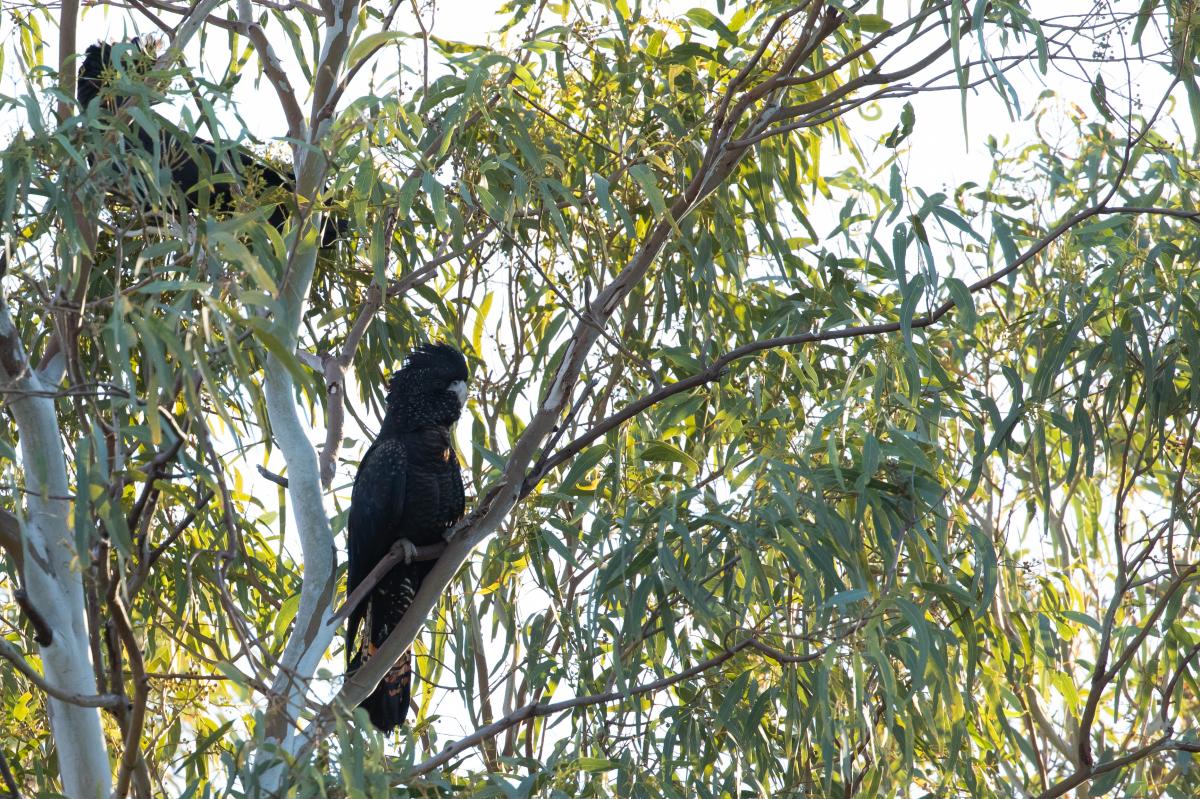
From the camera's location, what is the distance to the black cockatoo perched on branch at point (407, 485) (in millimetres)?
2625

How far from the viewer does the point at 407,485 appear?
265 cm

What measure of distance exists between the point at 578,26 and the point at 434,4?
0.85 ft

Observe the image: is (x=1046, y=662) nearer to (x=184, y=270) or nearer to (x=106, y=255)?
(x=184, y=270)

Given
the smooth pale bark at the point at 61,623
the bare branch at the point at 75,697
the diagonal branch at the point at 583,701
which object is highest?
the smooth pale bark at the point at 61,623

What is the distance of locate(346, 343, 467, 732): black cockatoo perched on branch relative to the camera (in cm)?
262

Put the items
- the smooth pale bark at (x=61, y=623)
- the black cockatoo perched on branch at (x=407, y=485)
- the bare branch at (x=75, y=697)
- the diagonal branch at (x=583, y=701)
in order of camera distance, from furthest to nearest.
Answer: the black cockatoo perched on branch at (x=407, y=485)
the smooth pale bark at (x=61, y=623)
the diagonal branch at (x=583, y=701)
the bare branch at (x=75, y=697)

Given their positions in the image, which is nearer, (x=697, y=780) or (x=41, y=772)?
(x=697, y=780)

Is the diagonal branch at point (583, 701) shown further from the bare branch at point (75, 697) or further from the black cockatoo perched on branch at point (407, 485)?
the black cockatoo perched on branch at point (407, 485)

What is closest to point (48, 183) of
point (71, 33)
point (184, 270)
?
point (184, 270)

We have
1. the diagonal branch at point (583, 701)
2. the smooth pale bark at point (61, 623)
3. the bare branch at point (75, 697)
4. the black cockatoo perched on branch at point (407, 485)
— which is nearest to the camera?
the bare branch at point (75, 697)

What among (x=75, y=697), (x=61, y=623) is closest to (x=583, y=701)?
(x=75, y=697)

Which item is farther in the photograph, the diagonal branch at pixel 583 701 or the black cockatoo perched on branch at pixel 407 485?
the black cockatoo perched on branch at pixel 407 485

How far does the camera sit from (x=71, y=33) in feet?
7.63

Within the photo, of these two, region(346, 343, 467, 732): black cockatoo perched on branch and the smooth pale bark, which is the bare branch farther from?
region(346, 343, 467, 732): black cockatoo perched on branch
